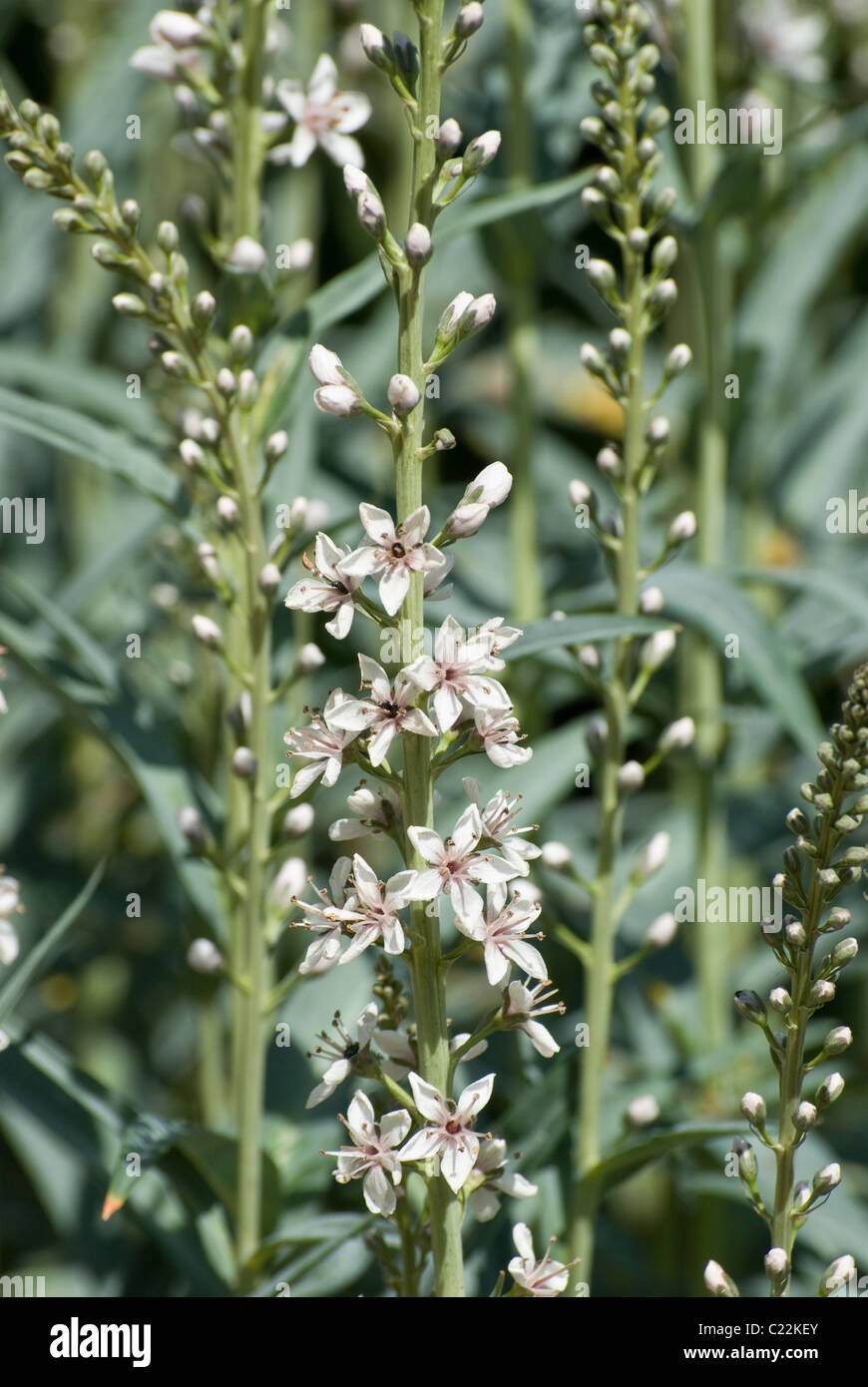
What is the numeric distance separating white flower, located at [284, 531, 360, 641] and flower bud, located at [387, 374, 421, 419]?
0.14 metres

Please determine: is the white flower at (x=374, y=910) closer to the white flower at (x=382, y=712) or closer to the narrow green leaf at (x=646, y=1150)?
the white flower at (x=382, y=712)

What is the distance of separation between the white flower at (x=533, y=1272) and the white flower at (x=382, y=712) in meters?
0.51

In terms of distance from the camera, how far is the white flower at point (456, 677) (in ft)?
3.84

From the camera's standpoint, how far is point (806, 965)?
1295 millimetres

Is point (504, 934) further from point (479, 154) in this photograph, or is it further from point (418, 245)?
point (479, 154)

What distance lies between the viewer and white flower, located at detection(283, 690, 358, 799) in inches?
47.2

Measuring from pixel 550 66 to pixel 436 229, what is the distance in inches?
29.7

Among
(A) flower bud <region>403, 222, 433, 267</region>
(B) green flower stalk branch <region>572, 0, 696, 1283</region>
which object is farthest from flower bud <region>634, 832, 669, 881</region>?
(A) flower bud <region>403, 222, 433, 267</region>

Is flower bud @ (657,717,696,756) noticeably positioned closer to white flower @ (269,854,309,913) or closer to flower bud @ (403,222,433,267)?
white flower @ (269,854,309,913)

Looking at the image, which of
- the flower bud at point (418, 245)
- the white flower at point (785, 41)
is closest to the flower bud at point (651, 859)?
the flower bud at point (418, 245)

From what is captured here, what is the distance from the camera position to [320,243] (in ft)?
11.7

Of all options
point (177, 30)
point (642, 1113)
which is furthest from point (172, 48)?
point (642, 1113)
